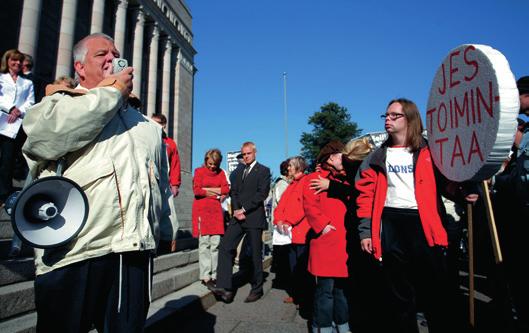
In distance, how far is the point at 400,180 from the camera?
2.82 metres

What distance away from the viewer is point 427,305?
2582 millimetres

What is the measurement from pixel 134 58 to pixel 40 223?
21644 mm

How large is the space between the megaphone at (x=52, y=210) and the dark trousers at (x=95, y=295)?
0.16m

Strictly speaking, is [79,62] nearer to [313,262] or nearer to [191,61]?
[313,262]

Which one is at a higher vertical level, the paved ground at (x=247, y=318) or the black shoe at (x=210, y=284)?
the black shoe at (x=210, y=284)

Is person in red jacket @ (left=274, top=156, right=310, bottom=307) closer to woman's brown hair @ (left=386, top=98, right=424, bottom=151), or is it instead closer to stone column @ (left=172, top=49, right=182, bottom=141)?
woman's brown hair @ (left=386, top=98, right=424, bottom=151)

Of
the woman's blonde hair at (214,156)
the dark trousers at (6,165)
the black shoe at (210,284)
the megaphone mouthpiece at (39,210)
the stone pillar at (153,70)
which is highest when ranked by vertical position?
the stone pillar at (153,70)

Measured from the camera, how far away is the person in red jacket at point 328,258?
11.1 feet

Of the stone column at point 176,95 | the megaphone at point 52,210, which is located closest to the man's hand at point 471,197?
the megaphone at point 52,210

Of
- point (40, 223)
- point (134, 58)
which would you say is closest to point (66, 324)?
point (40, 223)

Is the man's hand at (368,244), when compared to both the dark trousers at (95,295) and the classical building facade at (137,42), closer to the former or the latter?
the dark trousers at (95,295)

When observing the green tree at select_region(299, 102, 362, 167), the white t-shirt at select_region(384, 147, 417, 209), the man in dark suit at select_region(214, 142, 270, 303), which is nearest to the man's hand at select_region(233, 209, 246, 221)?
the man in dark suit at select_region(214, 142, 270, 303)

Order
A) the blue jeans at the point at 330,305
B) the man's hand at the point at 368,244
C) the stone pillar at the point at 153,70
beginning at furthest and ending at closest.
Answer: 1. the stone pillar at the point at 153,70
2. the blue jeans at the point at 330,305
3. the man's hand at the point at 368,244

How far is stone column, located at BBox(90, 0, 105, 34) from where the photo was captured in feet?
55.5
